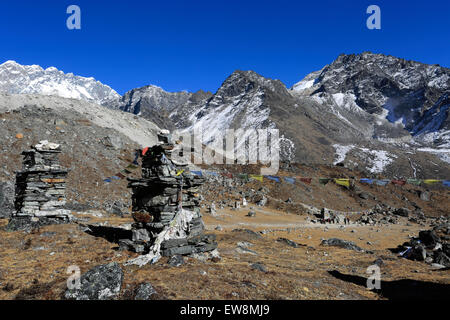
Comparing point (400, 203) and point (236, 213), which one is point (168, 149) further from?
point (400, 203)

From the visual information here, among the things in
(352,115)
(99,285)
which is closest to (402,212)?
(99,285)

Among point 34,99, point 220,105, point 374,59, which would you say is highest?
point 374,59

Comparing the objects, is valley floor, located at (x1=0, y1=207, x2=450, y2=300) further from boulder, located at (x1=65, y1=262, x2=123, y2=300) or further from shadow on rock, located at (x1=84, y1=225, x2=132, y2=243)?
shadow on rock, located at (x1=84, y1=225, x2=132, y2=243)

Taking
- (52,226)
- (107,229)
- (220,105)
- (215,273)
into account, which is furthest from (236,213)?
(220,105)

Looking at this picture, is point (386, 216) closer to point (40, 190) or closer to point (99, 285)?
point (40, 190)

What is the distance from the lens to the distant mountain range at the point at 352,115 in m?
83.3

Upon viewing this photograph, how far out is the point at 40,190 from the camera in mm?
12711

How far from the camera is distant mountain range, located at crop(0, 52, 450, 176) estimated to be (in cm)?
8331

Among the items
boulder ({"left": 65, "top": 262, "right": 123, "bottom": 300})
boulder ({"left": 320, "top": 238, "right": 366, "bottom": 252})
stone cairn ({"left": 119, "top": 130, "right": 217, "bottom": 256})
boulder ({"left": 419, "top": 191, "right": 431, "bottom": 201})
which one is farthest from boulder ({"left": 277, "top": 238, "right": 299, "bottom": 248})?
boulder ({"left": 419, "top": 191, "right": 431, "bottom": 201})

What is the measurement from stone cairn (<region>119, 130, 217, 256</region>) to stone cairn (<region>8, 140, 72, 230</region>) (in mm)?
5532

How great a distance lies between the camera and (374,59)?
19800 cm

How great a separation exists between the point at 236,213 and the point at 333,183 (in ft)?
72.0

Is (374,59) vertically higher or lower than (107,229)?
higher

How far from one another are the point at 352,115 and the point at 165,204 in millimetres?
164277
